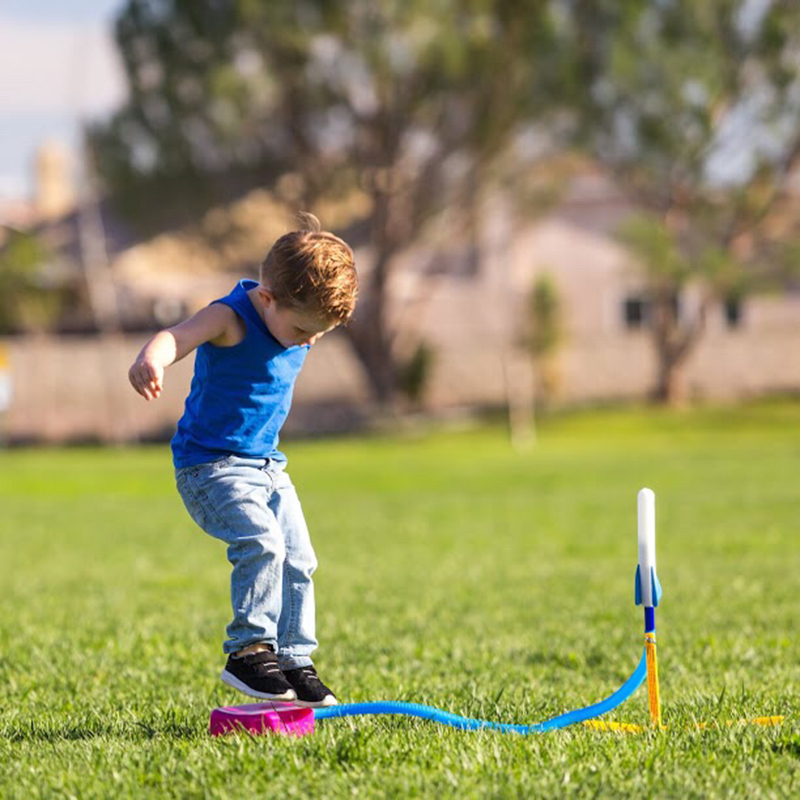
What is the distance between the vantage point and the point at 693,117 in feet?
114

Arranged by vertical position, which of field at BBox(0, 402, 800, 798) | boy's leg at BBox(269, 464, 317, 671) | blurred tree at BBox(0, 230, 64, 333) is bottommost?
field at BBox(0, 402, 800, 798)

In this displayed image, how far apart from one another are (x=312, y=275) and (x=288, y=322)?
0.20 m

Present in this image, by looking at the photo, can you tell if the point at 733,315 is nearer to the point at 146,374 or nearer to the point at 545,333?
→ the point at 545,333

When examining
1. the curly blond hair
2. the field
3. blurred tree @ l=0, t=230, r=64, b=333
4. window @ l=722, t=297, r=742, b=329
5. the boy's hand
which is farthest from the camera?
window @ l=722, t=297, r=742, b=329

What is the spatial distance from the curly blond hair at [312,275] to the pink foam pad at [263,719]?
1.34 m

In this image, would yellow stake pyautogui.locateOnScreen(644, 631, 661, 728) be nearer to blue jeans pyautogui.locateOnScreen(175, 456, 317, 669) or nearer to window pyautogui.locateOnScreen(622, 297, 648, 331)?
blue jeans pyautogui.locateOnScreen(175, 456, 317, 669)

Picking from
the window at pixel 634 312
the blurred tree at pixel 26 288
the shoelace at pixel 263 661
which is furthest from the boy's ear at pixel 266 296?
the window at pixel 634 312

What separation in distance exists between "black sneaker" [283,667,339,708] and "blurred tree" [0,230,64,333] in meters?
37.6

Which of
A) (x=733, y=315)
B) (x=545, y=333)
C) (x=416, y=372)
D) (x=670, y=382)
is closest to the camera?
(x=670, y=382)

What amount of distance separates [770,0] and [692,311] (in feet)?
36.8

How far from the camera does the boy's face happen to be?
475cm

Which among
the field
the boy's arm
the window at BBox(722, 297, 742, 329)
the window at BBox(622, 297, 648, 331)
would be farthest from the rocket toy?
the window at BBox(722, 297, 742, 329)

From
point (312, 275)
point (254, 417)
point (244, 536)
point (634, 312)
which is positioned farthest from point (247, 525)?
point (634, 312)

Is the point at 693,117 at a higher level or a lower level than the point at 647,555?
higher
